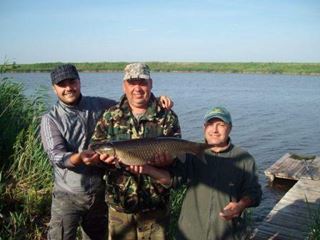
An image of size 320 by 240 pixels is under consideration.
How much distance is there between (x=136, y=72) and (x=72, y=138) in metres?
1.05

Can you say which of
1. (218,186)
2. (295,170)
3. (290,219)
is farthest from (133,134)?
(295,170)

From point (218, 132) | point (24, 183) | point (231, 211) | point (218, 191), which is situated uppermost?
point (218, 132)

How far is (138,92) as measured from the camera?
3.55 meters

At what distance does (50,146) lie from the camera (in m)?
3.83

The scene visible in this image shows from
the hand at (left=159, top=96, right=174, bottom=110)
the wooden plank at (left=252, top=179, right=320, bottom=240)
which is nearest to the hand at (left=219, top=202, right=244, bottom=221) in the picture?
the hand at (left=159, top=96, right=174, bottom=110)

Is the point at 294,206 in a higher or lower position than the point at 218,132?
lower

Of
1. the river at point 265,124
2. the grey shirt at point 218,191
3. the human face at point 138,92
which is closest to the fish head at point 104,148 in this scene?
the human face at point 138,92

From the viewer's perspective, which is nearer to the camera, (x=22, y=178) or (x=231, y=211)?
(x=231, y=211)

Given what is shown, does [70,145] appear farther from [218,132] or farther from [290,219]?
[290,219]

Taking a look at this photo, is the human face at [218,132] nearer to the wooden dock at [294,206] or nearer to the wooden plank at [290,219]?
the wooden dock at [294,206]

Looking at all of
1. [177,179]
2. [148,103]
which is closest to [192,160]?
[177,179]

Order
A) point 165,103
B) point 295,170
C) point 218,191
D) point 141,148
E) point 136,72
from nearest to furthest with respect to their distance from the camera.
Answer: point 218,191 → point 141,148 → point 136,72 → point 165,103 → point 295,170

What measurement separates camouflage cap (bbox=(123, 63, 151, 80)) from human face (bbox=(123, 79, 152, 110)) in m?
0.04

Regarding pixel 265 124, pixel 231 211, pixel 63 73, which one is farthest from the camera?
pixel 265 124
